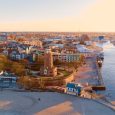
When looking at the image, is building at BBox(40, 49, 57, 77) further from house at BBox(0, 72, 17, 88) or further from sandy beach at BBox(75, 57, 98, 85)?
house at BBox(0, 72, 17, 88)

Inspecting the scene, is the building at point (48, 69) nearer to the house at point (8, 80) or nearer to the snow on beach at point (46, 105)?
the house at point (8, 80)

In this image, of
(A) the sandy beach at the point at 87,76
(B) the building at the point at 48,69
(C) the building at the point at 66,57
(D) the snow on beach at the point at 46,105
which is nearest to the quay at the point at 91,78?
(A) the sandy beach at the point at 87,76

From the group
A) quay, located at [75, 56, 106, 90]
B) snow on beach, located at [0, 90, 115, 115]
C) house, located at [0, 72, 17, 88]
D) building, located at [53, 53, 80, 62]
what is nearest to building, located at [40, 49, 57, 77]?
quay, located at [75, 56, 106, 90]

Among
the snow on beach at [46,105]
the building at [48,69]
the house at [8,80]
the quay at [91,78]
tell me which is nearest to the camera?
the snow on beach at [46,105]

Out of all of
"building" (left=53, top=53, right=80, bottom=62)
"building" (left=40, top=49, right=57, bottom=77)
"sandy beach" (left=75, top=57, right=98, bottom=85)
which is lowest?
"sandy beach" (left=75, top=57, right=98, bottom=85)

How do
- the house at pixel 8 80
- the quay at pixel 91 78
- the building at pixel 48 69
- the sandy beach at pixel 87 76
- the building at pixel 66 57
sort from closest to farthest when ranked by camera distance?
the house at pixel 8 80
the quay at pixel 91 78
the building at pixel 48 69
the sandy beach at pixel 87 76
the building at pixel 66 57

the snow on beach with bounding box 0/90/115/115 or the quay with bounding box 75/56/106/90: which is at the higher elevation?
the snow on beach with bounding box 0/90/115/115

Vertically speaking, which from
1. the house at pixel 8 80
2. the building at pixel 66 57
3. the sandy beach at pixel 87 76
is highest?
the house at pixel 8 80

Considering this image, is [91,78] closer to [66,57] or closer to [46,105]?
[66,57]

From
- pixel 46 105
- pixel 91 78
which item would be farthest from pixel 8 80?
pixel 46 105

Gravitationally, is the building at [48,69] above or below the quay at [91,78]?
above
